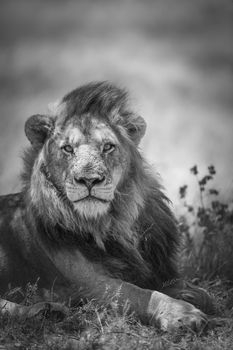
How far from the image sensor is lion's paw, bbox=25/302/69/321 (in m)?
5.78

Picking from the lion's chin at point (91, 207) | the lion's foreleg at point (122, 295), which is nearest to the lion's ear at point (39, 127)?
the lion's chin at point (91, 207)

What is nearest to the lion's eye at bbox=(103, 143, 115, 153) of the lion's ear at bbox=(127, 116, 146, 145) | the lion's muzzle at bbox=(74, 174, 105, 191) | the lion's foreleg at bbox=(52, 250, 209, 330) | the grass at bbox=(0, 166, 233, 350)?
the lion's muzzle at bbox=(74, 174, 105, 191)

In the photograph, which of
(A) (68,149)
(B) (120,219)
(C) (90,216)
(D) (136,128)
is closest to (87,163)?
(A) (68,149)

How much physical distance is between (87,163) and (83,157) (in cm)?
9

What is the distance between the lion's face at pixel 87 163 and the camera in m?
6.23

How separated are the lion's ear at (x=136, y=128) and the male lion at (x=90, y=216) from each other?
0.05ft

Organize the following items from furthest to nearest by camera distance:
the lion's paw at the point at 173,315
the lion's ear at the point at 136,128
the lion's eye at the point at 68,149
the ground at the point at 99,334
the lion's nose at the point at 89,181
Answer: the lion's ear at the point at 136,128
the lion's eye at the point at 68,149
the lion's nose at the point at 89,181
the lion's paw at the point at 173,315
the ground at the point at 99,334

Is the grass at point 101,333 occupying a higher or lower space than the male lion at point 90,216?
lower

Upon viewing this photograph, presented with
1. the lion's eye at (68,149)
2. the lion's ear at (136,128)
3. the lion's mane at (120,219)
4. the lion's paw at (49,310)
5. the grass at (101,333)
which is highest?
the lion's ear at (136,128)

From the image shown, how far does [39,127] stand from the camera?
22.5 ft

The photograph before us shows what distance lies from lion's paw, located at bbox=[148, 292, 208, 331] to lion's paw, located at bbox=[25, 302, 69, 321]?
2.23 feet

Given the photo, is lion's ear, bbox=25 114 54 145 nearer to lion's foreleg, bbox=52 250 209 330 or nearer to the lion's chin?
the lion's chin

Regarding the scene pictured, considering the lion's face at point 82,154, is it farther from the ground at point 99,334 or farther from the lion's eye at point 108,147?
the ground at point 99,334

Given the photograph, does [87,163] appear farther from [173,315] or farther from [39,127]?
[173,315]
